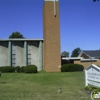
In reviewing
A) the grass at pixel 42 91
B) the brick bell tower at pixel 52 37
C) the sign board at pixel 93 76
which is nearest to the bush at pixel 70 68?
the brick bell tower at pixel 52 37

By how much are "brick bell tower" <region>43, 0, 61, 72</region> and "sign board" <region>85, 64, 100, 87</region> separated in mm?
19064

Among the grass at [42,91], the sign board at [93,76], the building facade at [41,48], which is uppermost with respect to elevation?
the building facade at [41,48]

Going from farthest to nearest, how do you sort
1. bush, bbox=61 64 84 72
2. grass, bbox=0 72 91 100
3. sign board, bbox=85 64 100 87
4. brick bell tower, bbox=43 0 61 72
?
brick bell tower, bbox=43 0 61 72
bush, bbox=61 64 84 72
sign board, bbox=85 64 100 87
grass, bbox=0 72 91 100

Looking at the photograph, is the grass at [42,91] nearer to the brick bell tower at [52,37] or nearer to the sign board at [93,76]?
the sign board at [93,76]

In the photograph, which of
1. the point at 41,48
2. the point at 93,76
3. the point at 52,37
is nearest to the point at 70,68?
the point at 52,37

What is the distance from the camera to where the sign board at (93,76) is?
410 inches

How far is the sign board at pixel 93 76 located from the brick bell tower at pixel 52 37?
19064 millimetres

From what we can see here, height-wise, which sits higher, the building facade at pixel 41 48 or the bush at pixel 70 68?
the building facade at pixel 41 48

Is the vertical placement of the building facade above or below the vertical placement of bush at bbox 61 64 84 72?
above

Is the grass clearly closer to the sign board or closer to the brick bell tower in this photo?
the sign board

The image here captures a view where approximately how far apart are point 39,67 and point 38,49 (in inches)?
128

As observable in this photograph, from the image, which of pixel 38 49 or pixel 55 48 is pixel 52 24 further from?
pixel 38 49

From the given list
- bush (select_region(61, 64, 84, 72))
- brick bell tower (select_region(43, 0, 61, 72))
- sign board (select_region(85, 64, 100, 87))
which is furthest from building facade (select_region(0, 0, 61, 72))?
sign board (select_region(85, 64, 100, 87))

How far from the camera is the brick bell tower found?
101ft
